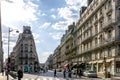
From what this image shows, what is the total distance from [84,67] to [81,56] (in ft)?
32.2

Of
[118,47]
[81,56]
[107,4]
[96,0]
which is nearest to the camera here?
[118,47]

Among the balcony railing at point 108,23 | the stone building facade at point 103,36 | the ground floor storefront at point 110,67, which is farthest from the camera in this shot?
the balcony railing at point 108,23

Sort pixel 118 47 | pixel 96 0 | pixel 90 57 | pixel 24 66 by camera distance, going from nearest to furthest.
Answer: pixel 118 47, pixel 96 0, pixel 90 57, pixel 24 66

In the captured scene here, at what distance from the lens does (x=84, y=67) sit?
73562mm

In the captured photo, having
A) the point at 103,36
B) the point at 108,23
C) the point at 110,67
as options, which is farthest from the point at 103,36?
the point at 110,67

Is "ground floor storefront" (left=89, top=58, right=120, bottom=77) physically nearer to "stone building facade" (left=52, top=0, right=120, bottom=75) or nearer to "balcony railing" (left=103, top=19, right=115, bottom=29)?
"stone building facade" (left=52, top=0, right=120, bottom=75)

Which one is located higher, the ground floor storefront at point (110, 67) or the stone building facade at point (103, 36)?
the stone building facade at point (103, 36)

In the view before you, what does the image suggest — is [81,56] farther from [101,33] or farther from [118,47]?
[118,47]

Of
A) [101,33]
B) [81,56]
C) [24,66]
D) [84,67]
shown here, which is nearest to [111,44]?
[101,33]

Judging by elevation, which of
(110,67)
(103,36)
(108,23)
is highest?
(108,23)

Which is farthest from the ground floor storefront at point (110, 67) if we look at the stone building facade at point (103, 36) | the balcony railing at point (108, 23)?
the balcony railing at point (108, 23)

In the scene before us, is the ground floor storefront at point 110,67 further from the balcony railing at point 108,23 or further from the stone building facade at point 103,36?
the balcony railing at point 108,23

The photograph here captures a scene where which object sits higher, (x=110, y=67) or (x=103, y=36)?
(x=103, y=36)

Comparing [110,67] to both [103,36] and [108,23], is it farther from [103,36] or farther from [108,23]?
[108,23]
